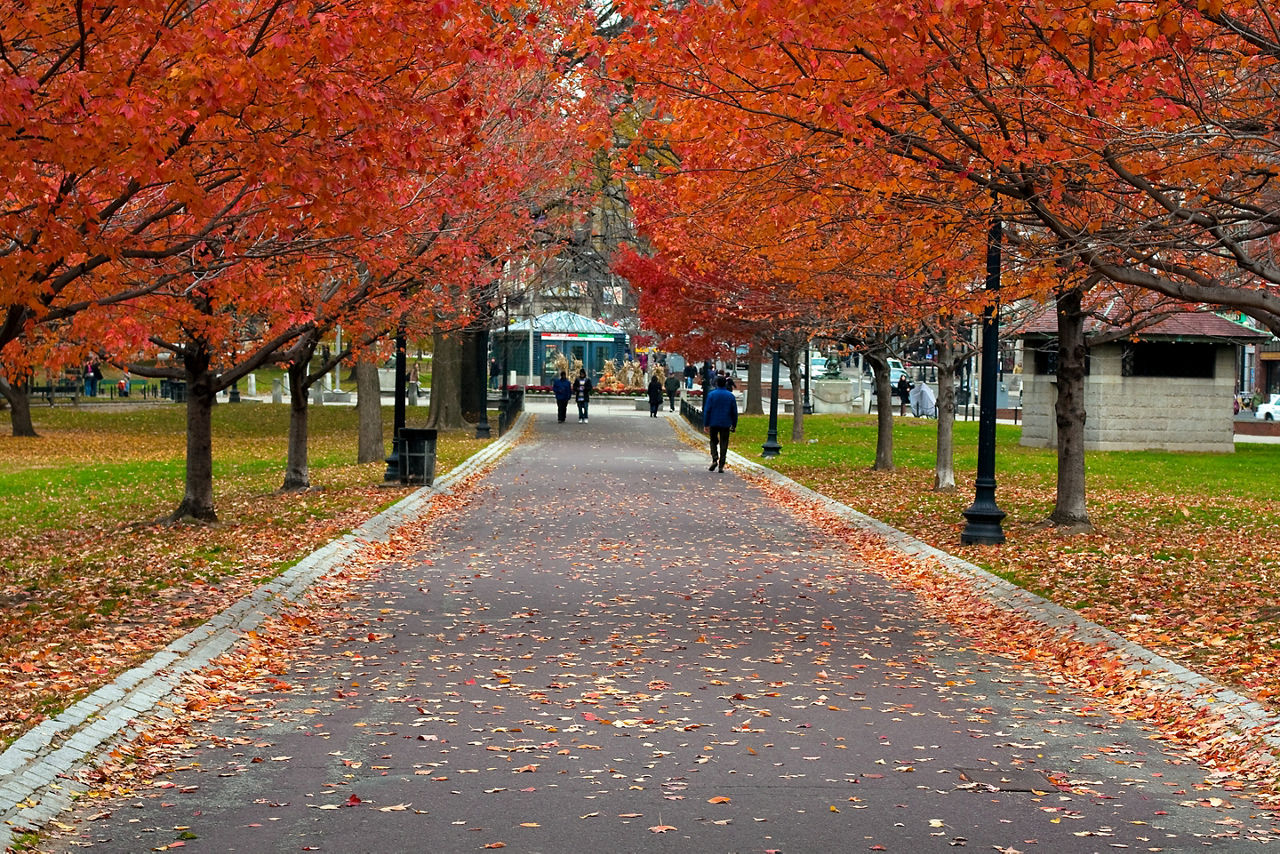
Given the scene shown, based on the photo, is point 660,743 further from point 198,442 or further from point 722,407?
point 722,407

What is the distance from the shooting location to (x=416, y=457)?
2444 cm

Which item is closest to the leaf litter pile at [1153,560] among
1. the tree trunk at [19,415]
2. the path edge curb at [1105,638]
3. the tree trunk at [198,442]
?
the path edge curb at [1105,638]

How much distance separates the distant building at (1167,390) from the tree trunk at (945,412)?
14.9m

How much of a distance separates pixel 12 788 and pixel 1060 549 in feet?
39.4

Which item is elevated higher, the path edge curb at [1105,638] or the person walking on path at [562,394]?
the person walking on path at [562,394]

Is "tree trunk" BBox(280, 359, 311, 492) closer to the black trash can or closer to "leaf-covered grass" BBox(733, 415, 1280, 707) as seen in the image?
the black trash can

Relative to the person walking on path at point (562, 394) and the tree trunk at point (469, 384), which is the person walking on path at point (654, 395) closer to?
the person walking on path at point (562, 394)

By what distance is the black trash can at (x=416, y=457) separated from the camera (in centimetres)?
2438

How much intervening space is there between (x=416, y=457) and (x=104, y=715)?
16.7m

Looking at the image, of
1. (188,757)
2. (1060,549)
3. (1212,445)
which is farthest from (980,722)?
(1212,445)

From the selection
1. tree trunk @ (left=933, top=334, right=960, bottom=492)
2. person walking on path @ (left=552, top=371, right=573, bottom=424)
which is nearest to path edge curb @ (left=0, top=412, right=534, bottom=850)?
tree trunk @ (left=933, top=334, right=960, bottom=492)

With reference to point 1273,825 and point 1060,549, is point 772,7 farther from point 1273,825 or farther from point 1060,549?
point 1060,549

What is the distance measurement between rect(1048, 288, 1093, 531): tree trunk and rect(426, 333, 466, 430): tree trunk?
961 inches

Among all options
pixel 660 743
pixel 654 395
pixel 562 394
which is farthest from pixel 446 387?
pixel 660 743
